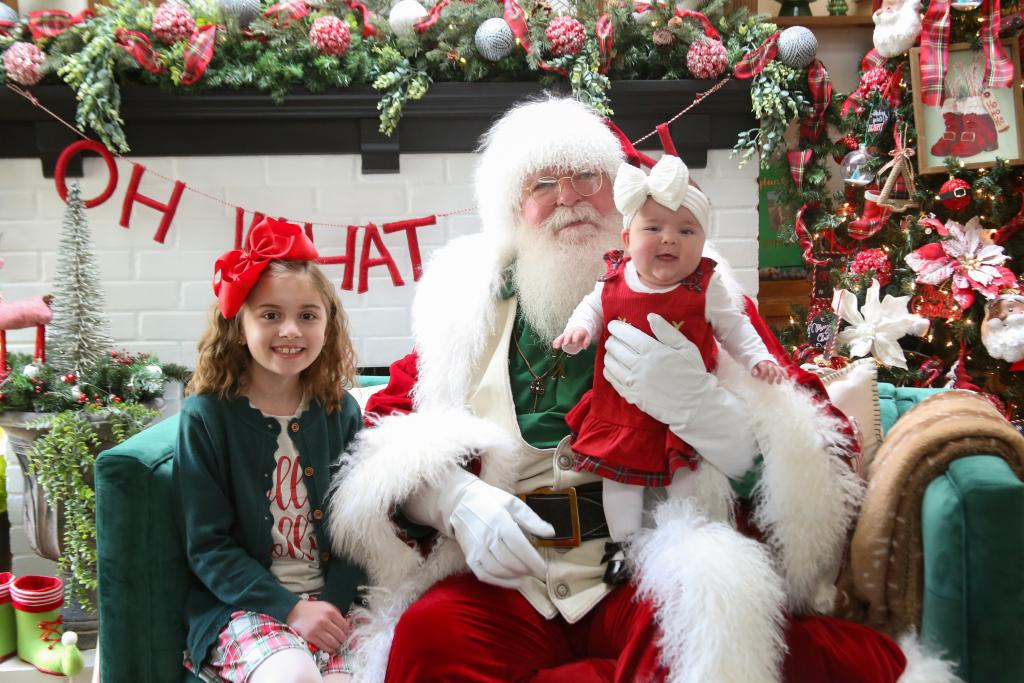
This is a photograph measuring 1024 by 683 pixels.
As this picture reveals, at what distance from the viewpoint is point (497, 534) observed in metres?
1.62

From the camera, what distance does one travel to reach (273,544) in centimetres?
168

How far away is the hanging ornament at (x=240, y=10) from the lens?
9.50 feet

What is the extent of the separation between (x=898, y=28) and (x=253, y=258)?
2170mm

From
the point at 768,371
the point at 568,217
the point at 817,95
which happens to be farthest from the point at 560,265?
the point at 817,95

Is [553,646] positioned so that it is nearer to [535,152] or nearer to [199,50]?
[535,152]

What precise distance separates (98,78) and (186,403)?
1.69 metres

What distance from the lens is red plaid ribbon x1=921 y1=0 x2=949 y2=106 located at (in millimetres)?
2643

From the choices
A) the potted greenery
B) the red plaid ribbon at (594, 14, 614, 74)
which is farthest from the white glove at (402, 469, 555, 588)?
the red plaid ribbon at (594, 14, 614, 74)

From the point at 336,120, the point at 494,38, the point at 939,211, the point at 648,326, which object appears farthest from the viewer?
the point at 336,120

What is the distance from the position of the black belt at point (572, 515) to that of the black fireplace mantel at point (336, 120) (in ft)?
5.76

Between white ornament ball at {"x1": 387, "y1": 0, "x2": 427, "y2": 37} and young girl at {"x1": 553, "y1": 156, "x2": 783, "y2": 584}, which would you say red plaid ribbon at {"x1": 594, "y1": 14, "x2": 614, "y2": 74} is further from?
young girl at {"x1": 553, "y1": 156, "x2": 783, "y2": 584}

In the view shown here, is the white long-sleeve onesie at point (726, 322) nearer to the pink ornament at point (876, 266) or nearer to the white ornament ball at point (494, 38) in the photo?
the pink ornament at point (876, 266)

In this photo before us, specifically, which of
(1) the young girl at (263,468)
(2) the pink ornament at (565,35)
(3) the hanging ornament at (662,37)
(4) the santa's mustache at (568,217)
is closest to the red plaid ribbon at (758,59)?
(3) the hanging ornament at (662,37)

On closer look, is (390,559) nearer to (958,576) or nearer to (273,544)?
(273,544)
